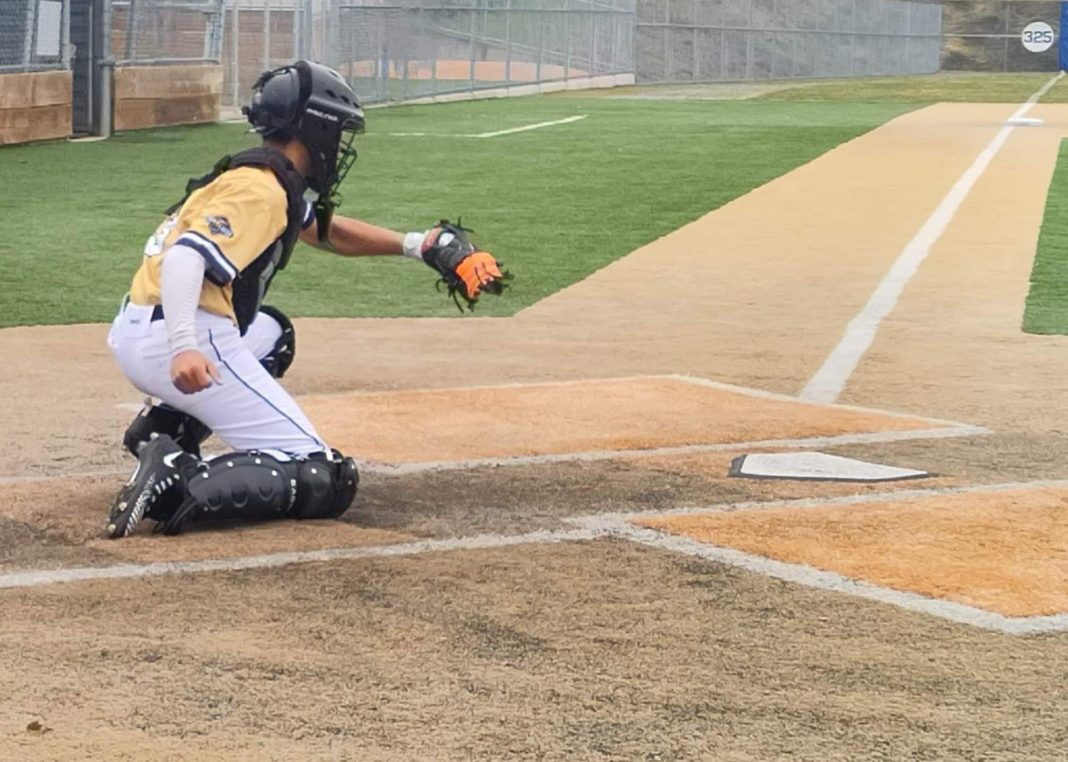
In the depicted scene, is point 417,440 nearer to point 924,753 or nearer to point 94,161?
point 924,753

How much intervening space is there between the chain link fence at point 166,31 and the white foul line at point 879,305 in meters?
10.2

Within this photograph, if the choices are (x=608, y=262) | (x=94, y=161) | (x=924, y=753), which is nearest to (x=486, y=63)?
(x=94, y=161)

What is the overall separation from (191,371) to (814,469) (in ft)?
6.87

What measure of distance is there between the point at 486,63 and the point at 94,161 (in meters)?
19.7

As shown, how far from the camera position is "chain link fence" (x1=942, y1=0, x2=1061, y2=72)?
61.2 meters

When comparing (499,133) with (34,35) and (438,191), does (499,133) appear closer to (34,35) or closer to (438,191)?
(34,35)

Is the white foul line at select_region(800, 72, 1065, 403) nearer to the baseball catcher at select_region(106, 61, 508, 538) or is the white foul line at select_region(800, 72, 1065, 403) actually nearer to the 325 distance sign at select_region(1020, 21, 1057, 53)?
the baseball catcher at select_region(106, 61, 508, 538)

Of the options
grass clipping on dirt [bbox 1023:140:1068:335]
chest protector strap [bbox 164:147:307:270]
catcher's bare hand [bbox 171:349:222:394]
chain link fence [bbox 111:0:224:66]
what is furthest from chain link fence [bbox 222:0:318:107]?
catcher's bare hand [bbox 171:349:222:394]

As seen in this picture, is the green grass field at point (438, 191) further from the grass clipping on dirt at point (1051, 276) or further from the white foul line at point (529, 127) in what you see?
the grass clipping on dirt at point (1051, 276)

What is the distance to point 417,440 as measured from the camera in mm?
6637

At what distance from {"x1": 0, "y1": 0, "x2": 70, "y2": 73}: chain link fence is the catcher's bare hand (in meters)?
16.0

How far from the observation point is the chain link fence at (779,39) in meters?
48.1

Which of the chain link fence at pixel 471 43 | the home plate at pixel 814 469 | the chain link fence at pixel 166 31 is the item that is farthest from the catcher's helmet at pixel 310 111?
the chain link fence at pixel 471 43

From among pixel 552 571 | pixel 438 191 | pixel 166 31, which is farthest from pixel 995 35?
pixel 552 571
